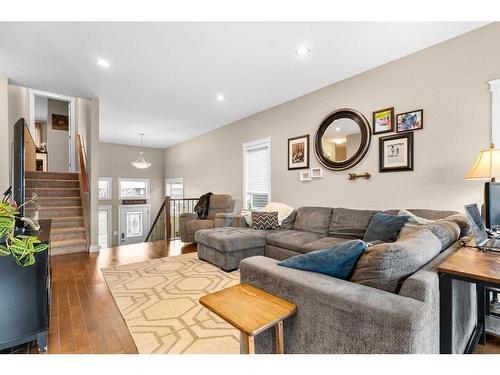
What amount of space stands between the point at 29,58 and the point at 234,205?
3.83 metres

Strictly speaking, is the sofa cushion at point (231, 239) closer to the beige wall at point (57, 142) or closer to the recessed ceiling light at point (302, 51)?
the recessed ceiling light at point (302, 51)

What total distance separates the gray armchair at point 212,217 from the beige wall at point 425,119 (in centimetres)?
113

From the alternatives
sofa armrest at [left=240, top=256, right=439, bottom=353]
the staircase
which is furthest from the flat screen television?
the staircase

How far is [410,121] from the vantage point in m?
2.76

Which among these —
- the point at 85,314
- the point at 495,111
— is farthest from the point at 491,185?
the point at 85,314

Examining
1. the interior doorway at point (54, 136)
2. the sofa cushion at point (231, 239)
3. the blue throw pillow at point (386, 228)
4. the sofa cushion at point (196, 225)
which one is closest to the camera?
the blue throw pillow at point (386, 228)

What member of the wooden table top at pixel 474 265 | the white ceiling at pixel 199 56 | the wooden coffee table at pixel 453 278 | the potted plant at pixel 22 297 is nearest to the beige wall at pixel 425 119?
the white ceiling at pixel 199 56

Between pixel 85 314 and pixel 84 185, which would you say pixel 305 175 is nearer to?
pixel 85 314

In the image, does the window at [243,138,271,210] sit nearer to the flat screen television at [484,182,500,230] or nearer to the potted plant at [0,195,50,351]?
the flat screen television at [484,182,500,230]

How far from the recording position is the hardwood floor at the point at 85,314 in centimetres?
167

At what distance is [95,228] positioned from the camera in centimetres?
428

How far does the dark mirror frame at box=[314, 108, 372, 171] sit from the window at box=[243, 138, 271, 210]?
1146 mm

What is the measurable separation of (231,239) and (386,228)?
180 centimetres
